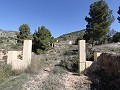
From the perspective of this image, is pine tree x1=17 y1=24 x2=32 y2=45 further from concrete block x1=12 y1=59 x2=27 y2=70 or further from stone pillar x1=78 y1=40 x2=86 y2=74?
stone pillar x1=78 y1=40 x2=86 y2=74

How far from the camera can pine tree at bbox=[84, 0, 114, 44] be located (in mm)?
16555

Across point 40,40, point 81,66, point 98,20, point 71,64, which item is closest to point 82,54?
point 81,66

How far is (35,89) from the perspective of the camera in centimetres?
591

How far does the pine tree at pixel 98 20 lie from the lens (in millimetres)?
16555

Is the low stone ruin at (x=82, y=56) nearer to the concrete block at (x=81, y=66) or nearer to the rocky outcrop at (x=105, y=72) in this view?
the concrete block at (x=81, y=66)

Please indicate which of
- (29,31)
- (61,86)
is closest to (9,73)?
(61,86)

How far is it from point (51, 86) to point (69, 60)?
4.84 metres

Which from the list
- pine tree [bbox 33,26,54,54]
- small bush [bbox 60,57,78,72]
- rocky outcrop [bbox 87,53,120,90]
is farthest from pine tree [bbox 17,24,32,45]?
rocky outcrop [bbox 87,53,120,90]

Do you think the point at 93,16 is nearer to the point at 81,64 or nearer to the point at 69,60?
the point at 69,60

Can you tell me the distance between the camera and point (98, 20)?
17.1 m

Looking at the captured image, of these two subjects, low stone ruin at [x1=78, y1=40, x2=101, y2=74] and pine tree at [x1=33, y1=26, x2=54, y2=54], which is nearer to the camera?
low stone ruin at [x1=78, y1=40, x2=101, y2=74]

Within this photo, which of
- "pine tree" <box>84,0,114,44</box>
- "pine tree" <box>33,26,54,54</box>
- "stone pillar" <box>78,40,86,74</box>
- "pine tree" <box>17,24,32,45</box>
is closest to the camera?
"stone pillar" <box>78,40,86,74</box>

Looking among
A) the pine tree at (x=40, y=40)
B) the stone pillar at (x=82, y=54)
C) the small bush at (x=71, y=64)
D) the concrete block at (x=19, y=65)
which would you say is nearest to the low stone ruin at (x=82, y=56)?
the stone pillar at (x=82, y=54)

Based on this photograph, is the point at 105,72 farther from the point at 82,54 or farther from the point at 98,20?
the point at 98,20
